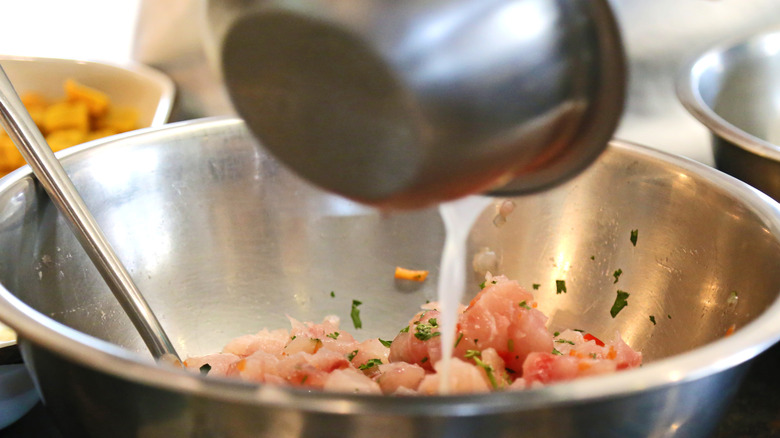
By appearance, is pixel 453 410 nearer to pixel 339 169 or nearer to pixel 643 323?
pixel 339 169

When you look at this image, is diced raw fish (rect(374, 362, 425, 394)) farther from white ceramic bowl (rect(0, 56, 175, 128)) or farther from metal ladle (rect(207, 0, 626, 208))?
white ceramic bowl (rect(0, 56, 175, 128))

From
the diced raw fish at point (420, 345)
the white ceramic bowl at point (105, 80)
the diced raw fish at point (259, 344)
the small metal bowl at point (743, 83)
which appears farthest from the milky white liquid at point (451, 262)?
the white ceramic bowl at point (105, 80)

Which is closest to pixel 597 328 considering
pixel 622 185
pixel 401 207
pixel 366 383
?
pixel 622 185

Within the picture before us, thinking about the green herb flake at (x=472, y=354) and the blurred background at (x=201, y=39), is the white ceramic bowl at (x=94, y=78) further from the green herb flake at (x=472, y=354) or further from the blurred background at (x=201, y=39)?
the green herb flake at (x=472, y=354)

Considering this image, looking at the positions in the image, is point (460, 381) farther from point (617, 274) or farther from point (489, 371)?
point (617, 274)

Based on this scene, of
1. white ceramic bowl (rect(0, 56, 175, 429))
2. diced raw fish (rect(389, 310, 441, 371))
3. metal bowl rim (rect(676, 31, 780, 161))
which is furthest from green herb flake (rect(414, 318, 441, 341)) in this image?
white ceramic bowl (rect(0, 56, 175, 429))

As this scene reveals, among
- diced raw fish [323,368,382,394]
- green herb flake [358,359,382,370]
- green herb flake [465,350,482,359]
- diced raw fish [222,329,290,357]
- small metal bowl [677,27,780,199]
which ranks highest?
small metal bowl [677,27,780,199]
